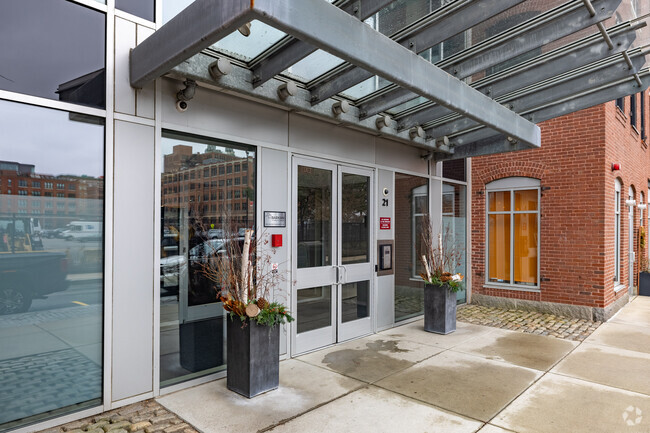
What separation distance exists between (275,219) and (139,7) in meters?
2.48

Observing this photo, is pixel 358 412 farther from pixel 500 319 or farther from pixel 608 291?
pixel 608 291

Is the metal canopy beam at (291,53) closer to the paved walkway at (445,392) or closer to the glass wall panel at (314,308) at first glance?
the glass wall panel at (314,308)

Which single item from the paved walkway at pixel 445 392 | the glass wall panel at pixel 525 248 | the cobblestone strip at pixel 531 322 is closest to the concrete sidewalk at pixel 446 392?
the paved walkway at pixel 445 392

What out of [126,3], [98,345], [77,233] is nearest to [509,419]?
[98,345]

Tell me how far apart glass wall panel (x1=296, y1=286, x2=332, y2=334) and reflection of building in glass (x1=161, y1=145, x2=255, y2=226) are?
129 cm

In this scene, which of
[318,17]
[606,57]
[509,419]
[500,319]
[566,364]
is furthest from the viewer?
[500,319]

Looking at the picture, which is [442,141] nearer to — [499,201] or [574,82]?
[574,82]

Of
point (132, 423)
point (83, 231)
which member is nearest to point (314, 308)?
point (132, 423)

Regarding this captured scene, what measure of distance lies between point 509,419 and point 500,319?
4071mm

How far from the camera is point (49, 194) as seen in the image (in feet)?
11.0

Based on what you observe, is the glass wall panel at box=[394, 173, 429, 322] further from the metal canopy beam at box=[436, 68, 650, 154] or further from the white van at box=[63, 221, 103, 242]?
the white van at box=[63, 221, 103, 242]

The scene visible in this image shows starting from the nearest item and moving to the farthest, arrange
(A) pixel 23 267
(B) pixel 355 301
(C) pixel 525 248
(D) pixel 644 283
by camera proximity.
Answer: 1. (A) pixel 23 267
2. (B) pixel 355 301
3. (C) pixel 525 248
4. (D) pixel 644 283

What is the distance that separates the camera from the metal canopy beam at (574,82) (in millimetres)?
4766

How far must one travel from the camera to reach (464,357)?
5.09m
